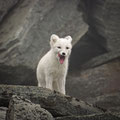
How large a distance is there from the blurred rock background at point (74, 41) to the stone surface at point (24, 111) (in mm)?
8480

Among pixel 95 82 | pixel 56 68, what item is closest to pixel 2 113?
pixel 56 68

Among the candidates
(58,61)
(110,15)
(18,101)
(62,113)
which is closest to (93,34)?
(110,15)

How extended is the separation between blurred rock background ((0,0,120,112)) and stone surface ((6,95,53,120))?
8.48m

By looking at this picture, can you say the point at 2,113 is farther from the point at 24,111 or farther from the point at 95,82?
the point at 95,82

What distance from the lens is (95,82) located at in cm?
2136

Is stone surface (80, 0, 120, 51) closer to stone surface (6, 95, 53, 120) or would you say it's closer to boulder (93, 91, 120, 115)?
boulder (93, 91, 120, 115)

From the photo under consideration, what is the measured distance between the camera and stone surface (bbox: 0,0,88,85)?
64.5 feet

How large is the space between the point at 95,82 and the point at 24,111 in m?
10.9

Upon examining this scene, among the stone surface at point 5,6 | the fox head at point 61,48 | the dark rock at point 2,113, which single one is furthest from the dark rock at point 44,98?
the stone surface at point 5,6

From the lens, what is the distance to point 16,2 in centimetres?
2181

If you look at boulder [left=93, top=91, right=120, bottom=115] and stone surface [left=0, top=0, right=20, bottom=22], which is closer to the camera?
boulder [left=93, top=91, right=120, bottom=115]

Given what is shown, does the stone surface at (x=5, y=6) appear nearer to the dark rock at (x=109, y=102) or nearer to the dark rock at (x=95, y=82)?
the dark rock at (x=95, y=82)

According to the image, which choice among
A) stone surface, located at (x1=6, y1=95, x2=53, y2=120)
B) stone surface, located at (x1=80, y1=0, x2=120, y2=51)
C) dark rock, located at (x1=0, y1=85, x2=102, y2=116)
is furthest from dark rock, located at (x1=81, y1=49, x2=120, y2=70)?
stone surface, located at (x1=6, y1=95, x2=53, y2=120)

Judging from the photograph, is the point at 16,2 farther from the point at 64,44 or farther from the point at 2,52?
the point at 64,44
